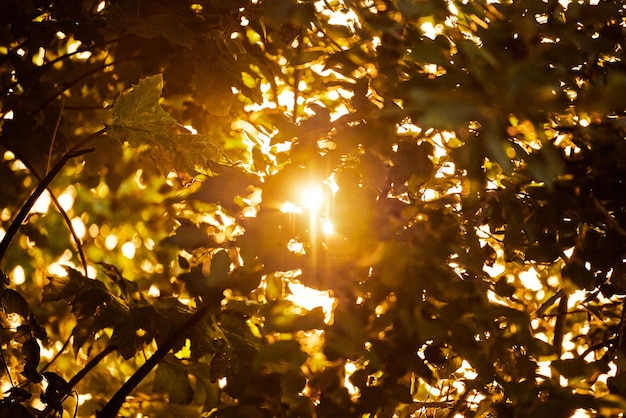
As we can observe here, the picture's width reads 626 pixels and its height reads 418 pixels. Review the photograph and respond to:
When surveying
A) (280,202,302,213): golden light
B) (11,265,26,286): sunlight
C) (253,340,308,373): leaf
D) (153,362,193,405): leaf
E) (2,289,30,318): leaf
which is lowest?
(253,340,308,373): leaf

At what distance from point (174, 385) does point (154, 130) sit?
0.57 meters

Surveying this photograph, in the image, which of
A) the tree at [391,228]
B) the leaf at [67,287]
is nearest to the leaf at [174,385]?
the tree at [391,228]

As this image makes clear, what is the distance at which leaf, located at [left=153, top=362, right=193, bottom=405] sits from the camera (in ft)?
5.30

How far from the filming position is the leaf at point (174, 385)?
5.30 feet

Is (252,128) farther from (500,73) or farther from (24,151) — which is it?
(500,73)

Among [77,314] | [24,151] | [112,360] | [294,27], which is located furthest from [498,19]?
[112,360]

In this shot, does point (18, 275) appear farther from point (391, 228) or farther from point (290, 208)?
point (391, 228)

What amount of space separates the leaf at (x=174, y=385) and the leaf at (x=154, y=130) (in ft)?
1.59

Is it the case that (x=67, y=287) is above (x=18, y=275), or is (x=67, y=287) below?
below

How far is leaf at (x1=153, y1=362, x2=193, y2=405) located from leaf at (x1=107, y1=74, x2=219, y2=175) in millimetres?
484

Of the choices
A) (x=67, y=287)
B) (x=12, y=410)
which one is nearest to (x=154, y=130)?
(x=67, y=287)

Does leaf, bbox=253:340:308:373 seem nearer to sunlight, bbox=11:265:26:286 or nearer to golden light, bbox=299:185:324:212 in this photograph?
golden light, bbox=299:185:324:212

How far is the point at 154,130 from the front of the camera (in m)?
1.39

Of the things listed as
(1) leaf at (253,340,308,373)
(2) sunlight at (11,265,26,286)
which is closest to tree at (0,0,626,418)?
(1) leaf at (253,340,308,373)
